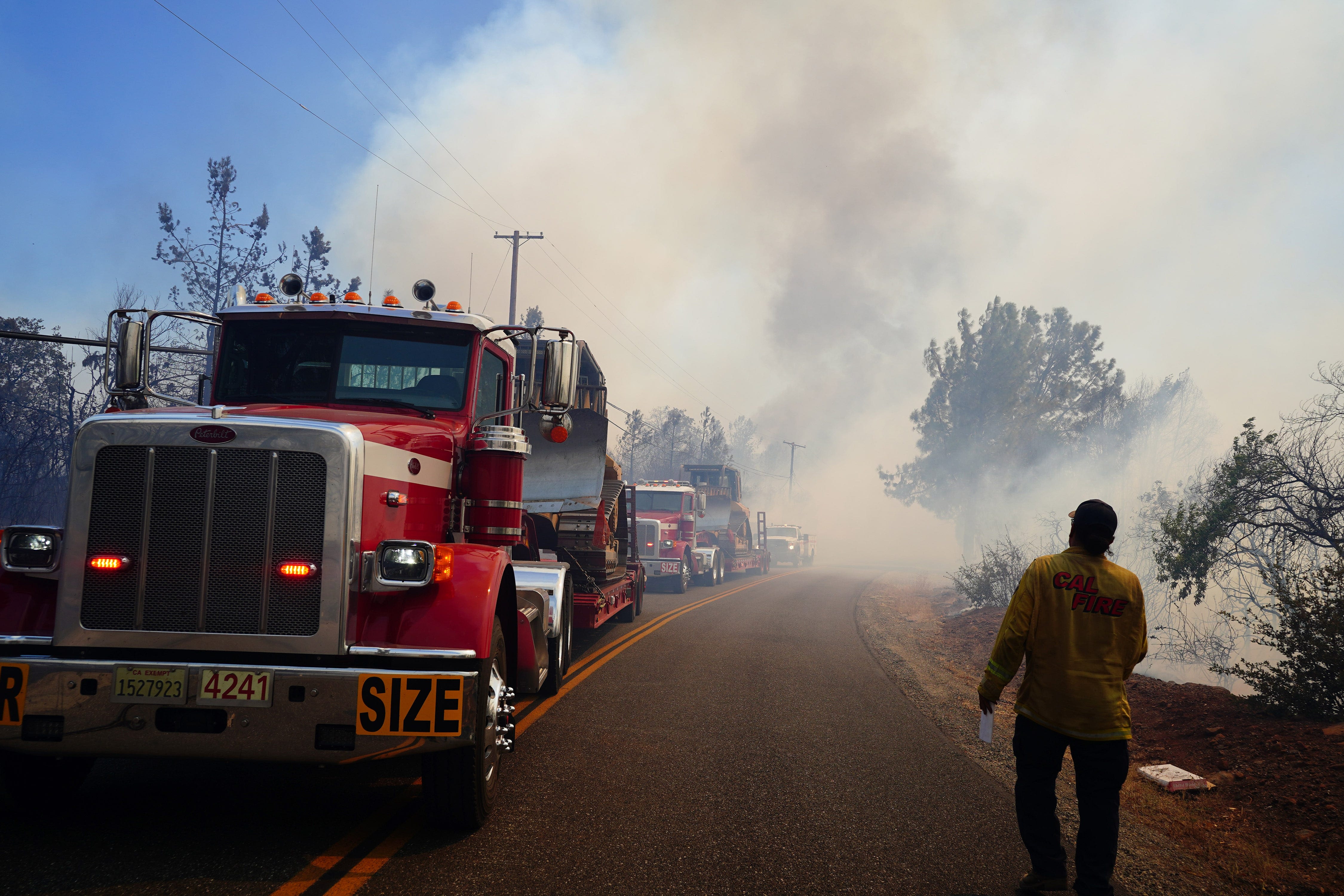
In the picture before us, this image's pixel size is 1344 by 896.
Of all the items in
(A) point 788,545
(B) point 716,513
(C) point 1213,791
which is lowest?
(C) point 1213,791

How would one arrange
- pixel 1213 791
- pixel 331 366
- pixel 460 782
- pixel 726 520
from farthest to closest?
pixel 726 520 < pixel 1213 791 < pixel 331 366 < pixel 460 782

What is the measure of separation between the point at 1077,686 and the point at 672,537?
20928 mm

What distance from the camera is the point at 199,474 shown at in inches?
157

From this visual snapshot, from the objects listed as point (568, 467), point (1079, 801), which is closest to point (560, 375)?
point (1079, 801)

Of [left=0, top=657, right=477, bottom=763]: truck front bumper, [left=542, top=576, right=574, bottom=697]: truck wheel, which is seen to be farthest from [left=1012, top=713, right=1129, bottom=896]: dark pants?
[left=542, top=576, right=574, bottom=697]: truck wheel

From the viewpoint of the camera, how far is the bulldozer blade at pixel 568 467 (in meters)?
10.6

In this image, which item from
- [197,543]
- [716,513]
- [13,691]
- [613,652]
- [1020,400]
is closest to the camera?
[13,691]

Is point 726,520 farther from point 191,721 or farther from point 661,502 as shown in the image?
point 191,721

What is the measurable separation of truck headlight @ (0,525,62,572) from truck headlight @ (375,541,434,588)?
A: 1.49 metres

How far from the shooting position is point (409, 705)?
3895 mm

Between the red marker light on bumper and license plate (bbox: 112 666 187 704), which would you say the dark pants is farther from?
the red marker light on bumper

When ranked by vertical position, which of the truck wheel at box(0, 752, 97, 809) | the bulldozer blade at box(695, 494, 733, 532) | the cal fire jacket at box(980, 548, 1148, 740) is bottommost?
the truck wheel at box(0, 752, 97, 809)

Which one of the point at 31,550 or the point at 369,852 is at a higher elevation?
the point at 31,550

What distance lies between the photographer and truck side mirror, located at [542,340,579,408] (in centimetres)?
552
